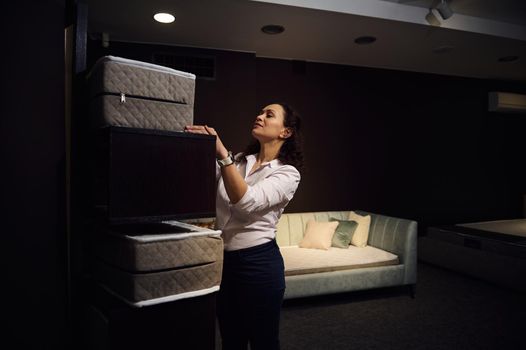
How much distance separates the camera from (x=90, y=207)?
3.74 ft

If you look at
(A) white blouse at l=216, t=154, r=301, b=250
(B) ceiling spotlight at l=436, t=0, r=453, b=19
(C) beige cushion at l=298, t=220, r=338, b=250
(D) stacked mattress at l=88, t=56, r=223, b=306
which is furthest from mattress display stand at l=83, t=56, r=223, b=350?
(B) ceiling spotlight at l=436, t=0, r=453, b=19

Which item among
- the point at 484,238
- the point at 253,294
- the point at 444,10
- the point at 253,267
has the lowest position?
the point at 484,238

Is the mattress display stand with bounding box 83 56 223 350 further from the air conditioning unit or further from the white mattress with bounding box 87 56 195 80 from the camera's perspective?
the air conditioning unit

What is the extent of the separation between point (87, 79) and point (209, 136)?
1.30 feet

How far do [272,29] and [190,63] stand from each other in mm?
1026

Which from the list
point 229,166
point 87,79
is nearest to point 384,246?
point 229,166

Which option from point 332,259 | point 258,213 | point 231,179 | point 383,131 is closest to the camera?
point 231,179

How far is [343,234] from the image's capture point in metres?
4.12

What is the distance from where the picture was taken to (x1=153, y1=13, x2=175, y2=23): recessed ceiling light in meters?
3.34

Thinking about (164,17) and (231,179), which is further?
(164,17)

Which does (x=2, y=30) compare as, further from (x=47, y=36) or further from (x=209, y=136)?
(x=209, y=136)

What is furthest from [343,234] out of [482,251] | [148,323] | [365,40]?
[148,323]

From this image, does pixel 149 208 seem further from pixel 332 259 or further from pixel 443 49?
pixel 443 49

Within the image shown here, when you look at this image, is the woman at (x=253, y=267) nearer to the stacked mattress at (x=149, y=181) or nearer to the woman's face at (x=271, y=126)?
the woman's face at (x=271, y=126)
